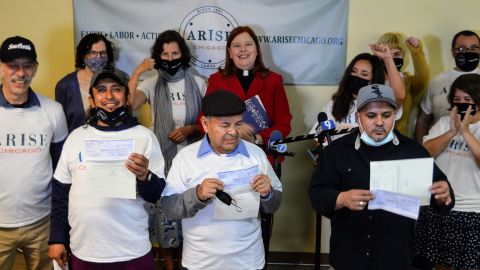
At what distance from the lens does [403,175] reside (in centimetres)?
185

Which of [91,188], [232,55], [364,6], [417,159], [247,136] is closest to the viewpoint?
[417,159]

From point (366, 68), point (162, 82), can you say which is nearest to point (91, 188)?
point (162, 82)

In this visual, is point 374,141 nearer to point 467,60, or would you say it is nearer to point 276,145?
point 276,145

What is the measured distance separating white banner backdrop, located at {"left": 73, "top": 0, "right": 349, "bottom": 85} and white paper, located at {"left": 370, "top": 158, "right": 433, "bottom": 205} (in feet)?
6.56

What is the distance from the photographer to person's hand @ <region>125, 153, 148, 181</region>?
191cm

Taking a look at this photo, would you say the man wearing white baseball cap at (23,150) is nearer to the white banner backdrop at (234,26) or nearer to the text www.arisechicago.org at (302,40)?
the white banner backdrop at (234,26)

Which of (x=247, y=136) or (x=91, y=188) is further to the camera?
Result: (x=247, y=136)

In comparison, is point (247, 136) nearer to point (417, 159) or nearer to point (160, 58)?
point (160, 58)

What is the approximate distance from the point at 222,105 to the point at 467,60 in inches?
89.1

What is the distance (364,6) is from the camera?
3.69 m

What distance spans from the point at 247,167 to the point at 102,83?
0.80 m

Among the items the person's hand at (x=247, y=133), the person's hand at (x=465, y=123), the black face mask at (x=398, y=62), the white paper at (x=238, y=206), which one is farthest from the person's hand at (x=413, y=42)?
the white paper at (x=238, y=206)

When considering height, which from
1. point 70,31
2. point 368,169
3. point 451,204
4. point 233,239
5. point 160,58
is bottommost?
point 233,239

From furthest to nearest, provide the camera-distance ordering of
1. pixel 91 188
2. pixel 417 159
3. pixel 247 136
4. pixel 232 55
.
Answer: pixel 232 55 → pixel 247 136 → pixel 91 188 → pixel 417 159
